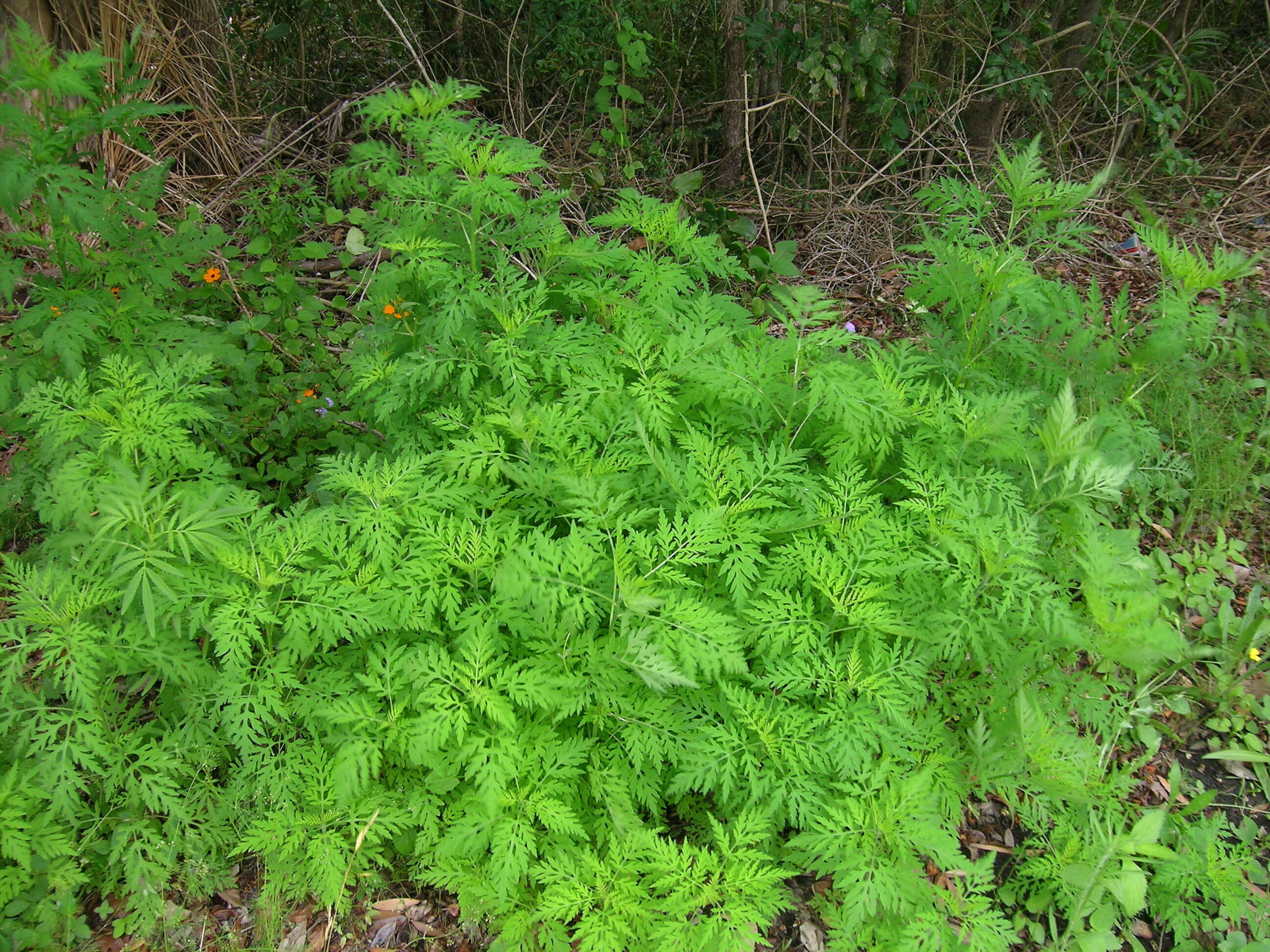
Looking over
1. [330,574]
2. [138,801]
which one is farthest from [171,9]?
[138,801]

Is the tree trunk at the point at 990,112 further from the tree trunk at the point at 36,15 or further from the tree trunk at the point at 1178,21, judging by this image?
the tree trunk at the point at 36,15

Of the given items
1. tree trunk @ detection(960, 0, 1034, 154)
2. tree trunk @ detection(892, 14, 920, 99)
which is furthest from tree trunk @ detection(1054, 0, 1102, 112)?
tree trunk @ detection(892, 14, 920, 99)

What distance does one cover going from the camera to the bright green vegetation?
2182mm

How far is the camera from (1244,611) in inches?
134

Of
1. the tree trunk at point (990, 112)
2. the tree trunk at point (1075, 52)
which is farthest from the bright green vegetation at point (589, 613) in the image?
the tree trunk at point (1075, 52)

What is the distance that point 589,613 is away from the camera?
7.88 ft

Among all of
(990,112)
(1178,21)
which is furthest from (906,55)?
(1178,21)

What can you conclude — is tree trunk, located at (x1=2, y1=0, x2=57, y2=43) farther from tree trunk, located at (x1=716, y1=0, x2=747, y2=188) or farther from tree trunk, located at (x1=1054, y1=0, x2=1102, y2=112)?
tree trunk, located at (x1=1054, y1=0, x2=1102, y2=112)

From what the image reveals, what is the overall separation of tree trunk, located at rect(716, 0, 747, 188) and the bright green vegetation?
8.51 feet

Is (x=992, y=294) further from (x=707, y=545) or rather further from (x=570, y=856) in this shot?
(x=570, y=856)

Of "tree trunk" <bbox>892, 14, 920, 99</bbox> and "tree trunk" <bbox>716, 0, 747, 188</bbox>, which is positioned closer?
"tree trunk" <bbox>716, 0, 747, 188</bbox>

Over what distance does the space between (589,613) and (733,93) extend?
396 centimetres

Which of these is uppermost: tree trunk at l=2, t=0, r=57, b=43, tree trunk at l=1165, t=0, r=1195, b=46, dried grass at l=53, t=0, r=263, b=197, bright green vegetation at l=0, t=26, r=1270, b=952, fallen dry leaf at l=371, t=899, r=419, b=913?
tree trunk at l=2, t=0, r=57, b=43

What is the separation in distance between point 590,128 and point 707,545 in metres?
4.01
